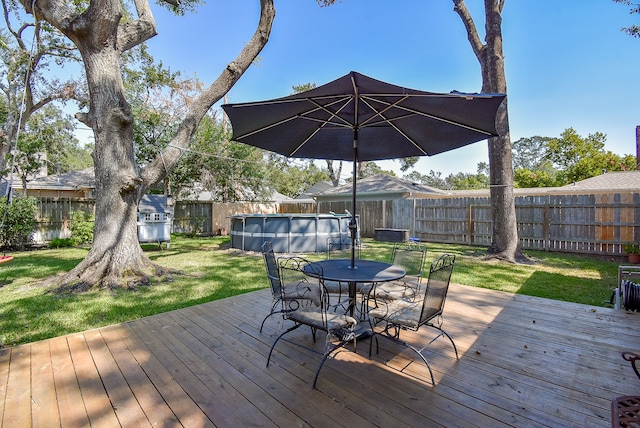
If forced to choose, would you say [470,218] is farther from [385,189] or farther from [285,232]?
[285,232]

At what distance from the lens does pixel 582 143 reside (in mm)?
20984

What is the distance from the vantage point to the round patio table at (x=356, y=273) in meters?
2.67

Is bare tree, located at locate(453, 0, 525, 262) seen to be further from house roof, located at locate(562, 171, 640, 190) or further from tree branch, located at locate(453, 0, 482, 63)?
house roof, located at locate(562, 171, 640, 190)

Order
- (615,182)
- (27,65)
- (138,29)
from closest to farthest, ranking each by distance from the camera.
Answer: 1. (138,29)
2. (27,65)
3. (615,182)

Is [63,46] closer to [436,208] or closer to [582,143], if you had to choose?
[436,208]

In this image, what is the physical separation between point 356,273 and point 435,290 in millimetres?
731

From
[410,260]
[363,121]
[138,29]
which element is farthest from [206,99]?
[410,260]

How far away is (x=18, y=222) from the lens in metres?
8.88

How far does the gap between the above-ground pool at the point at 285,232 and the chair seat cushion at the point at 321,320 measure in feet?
21.3

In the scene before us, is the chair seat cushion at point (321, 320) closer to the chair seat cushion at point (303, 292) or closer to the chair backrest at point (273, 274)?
the chair seat cushion at point (303, 292)

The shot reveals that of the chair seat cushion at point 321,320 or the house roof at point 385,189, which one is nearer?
the chair seat cushion at point 321,320

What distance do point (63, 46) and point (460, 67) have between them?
50.6 ft

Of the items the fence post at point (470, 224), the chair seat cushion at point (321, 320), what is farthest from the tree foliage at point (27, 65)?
the fence post at point (470, 224)

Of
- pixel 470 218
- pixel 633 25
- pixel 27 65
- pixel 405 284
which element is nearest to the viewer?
pixel 405 284
